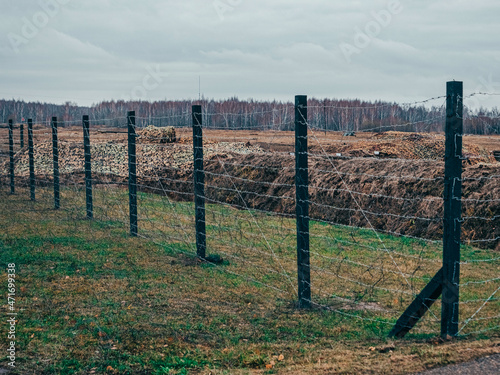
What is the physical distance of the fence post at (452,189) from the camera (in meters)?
5.89

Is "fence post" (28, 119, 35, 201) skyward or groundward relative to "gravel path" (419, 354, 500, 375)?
skyward

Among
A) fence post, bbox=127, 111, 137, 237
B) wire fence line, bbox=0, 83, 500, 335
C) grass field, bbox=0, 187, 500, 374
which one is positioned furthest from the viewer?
fence post, bbox=127, 111, 137, 237

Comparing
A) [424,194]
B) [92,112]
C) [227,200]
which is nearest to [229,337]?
[424,194]

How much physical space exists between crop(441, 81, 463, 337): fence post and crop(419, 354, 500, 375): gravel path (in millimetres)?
850

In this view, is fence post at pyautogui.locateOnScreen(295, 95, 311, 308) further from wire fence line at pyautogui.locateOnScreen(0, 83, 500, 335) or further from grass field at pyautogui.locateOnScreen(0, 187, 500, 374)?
grass field at pyautogui.locateOnScreen(0, 187, 500, 374)

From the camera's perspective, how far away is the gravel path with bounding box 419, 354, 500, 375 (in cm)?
502

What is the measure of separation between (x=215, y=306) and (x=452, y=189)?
3.46 metres

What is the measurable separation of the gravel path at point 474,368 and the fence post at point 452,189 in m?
0.85

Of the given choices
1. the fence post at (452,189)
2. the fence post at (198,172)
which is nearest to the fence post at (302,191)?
the fence post at (452,189)

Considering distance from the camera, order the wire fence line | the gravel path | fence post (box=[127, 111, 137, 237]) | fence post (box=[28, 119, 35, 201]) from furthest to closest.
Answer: fence post (box=[28, 119, 35, 201]) → fence post (box=[127, 111, 137, 237]) → the wire fence line → the gravel path

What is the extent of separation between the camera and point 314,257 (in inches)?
415

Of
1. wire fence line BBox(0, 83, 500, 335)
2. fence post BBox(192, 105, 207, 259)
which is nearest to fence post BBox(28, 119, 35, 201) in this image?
wire fence line BBox(0, 83, 500, 335)

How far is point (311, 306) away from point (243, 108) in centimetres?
8773

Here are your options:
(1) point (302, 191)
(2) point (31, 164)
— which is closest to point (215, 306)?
(1) point (302, 191)
